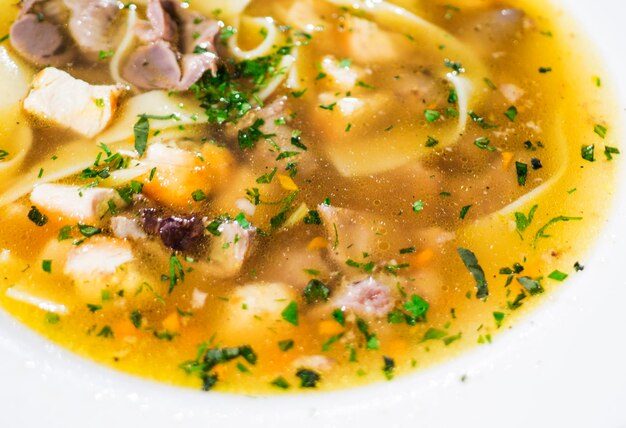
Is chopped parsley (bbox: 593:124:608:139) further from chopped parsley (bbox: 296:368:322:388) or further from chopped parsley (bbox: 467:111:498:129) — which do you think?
chopped parsley (bbox: 296:368:322:388)

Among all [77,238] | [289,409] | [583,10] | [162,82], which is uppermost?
[583,10]

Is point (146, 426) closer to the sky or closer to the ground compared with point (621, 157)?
closer to the ground

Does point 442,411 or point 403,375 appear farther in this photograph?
point 403,375

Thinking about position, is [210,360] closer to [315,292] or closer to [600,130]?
[315,292]

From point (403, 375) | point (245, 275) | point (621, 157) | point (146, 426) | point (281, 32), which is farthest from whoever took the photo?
point (281, 32)

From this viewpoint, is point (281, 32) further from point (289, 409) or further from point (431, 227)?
point (289, 409)

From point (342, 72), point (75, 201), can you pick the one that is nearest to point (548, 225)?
point (342, 72)

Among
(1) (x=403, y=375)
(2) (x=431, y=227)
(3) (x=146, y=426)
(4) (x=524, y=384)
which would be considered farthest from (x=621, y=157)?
(3) (x=146, y=426)

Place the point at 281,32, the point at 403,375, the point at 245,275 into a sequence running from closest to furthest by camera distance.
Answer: the point at 403,375 → the point at 245,275 → the point at 281,32
